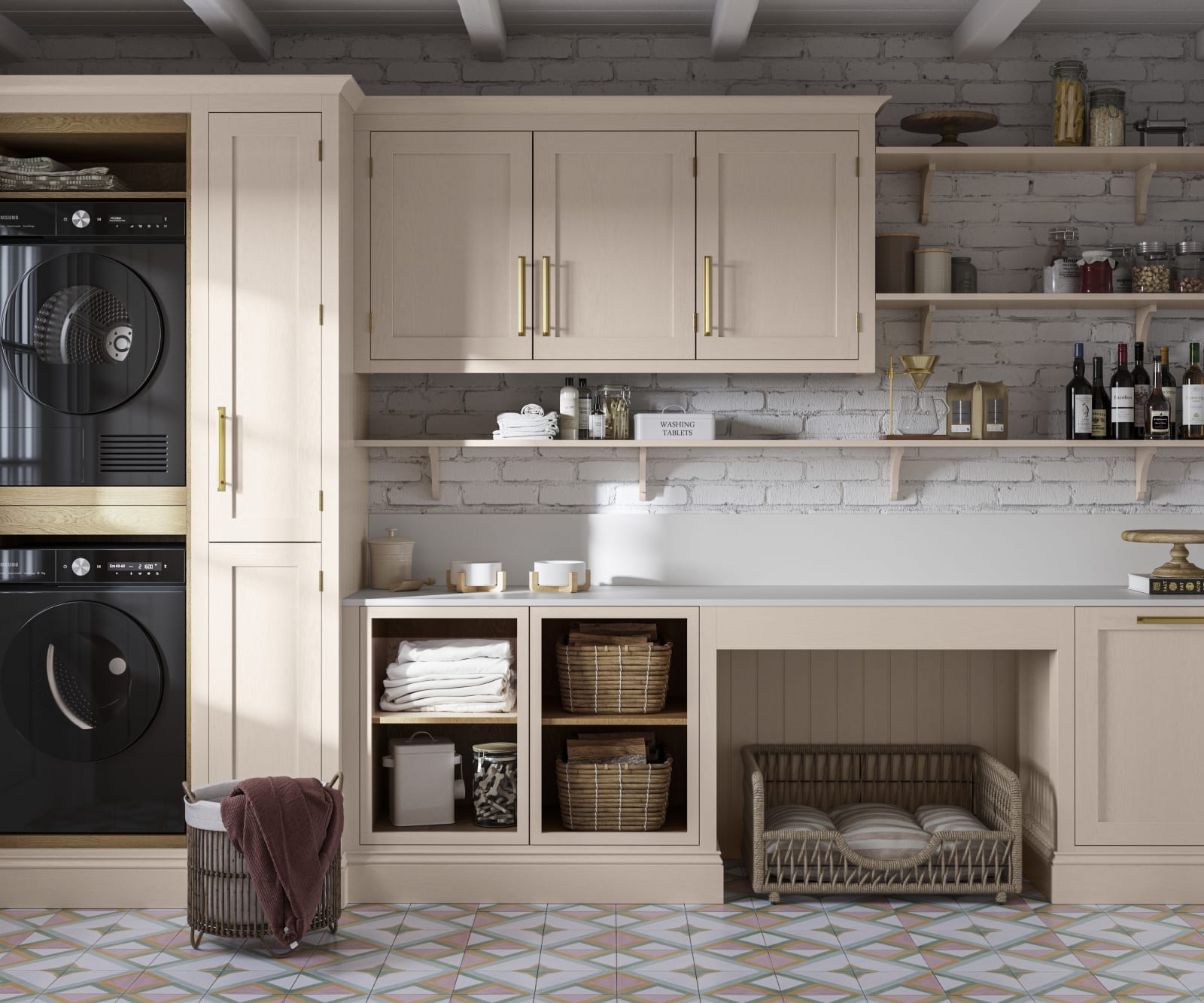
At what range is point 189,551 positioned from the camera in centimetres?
314

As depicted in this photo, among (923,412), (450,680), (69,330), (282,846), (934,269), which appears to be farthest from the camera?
(923,412)

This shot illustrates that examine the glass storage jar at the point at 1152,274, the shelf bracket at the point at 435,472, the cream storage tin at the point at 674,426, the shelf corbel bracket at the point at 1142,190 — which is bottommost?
the shelf bracket at the point at 435,472

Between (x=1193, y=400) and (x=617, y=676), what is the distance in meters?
1.89

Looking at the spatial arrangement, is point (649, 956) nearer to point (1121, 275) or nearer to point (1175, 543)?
point (1175, 543)

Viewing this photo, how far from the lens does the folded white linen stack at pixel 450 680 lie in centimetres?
321

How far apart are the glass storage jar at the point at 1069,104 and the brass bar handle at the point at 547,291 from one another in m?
1.59

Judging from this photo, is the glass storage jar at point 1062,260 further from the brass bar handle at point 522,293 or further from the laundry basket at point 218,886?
the laundry basket at point 218,886

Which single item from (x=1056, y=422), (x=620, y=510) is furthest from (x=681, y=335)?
(x=1056, y=422)

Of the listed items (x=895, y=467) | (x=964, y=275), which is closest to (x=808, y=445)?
(x=895, y=467)

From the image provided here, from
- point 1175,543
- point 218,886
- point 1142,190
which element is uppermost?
point 1142,190

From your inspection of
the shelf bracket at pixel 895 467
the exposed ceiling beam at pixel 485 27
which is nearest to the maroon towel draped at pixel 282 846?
A: the shelf bracket at pixel 895 467

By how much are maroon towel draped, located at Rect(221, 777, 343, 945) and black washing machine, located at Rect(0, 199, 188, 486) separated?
94 cm

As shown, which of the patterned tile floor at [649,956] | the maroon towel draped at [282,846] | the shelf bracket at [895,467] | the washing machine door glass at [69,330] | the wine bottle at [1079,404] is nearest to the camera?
the patterned tile floor at [649,956]

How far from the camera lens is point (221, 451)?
312 cm
